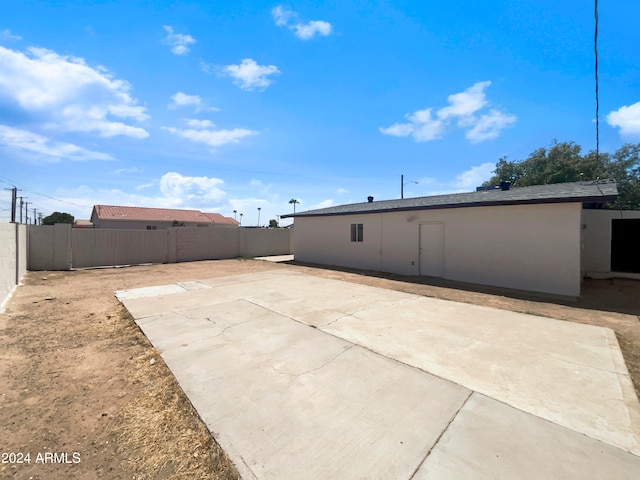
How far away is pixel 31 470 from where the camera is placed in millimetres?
2004

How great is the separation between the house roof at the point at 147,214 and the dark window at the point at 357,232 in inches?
1084

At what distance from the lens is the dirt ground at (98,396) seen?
205 centimetres

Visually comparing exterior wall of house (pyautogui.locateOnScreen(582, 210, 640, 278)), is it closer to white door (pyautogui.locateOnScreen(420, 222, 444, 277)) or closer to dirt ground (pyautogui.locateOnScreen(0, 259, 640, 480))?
dirt ground (pyautogui.locateOnScreen(0, 259, 640, 480))

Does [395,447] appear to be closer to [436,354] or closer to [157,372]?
→ [436,354]

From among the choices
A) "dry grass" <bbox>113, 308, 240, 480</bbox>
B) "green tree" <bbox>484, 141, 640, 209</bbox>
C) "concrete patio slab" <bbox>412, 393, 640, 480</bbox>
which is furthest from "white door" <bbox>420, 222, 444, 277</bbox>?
"green tree" <bbox>484, 141, 640, 209</bbox>

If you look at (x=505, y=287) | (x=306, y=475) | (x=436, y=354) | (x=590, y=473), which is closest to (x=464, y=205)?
(x=505, y=287)

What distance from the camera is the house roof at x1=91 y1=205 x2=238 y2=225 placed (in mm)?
30141

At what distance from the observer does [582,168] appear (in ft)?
71.2

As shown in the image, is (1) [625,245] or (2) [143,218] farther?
(2) [143,218]

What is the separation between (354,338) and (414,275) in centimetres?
719

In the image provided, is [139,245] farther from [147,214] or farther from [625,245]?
[147,214]

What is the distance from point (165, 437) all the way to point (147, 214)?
1427 inches

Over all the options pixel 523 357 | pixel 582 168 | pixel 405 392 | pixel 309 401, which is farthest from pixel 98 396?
pixel 582 168

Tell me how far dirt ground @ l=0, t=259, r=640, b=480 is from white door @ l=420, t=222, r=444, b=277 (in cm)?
362
